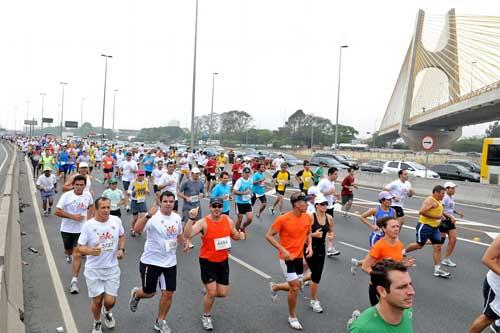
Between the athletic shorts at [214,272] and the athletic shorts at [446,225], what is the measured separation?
15.7ft

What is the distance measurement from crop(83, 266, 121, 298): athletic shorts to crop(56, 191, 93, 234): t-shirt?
7.52 ft

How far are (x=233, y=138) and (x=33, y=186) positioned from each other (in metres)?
91.5

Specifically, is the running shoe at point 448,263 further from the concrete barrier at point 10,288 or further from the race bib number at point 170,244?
the concrete barrier at point 10,288

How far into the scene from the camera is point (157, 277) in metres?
5.30

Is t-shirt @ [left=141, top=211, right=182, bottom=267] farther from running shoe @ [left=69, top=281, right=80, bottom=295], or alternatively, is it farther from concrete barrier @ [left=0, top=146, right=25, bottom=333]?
running shoe @ [left=69, top=281, right=80, bottom=295]

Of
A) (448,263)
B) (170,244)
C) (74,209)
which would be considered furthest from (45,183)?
(448,263)

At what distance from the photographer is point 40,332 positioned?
514 centimetres

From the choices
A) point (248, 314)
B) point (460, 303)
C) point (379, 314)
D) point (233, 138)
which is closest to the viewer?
point (379, 314)

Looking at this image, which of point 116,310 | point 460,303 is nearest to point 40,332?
point 116,310

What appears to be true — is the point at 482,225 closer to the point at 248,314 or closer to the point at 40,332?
the point at 248,314

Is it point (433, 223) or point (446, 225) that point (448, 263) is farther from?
point (433, 223)

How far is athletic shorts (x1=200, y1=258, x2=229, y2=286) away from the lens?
5492mm

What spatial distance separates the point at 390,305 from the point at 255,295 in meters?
4.19

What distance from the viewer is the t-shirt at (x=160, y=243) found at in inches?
208
